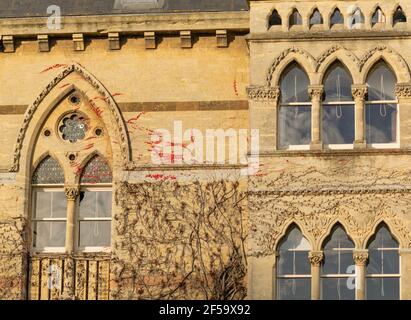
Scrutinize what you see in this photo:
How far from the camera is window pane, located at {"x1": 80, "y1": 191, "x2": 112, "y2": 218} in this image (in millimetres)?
28953

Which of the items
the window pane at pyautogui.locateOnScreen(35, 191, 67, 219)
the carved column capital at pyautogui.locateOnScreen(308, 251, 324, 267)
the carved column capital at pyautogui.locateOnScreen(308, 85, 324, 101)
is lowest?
the carved column capital at pyautogui.locateOnScreen(308, 251, 324, 267)

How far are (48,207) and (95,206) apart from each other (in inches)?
38.4

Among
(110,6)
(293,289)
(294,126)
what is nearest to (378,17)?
(294,126)

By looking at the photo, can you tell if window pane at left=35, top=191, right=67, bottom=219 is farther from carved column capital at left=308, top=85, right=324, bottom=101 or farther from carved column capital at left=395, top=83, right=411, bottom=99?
carved column capital at left=395, top=83, right=411, bottom=99

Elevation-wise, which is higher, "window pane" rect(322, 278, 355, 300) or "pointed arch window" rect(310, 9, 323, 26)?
"pointed arch window" rect(310, 9, 323, 26)

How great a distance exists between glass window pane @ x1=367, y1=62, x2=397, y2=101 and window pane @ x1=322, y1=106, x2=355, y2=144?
52 centimetres

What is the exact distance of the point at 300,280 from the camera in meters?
27.0

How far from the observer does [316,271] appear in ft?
87.9

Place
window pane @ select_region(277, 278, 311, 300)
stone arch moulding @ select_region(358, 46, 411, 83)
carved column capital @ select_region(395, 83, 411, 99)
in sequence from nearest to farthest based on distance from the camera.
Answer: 1. window pane @ select_region(277, 278, 311, 300)
2. carved column capital @ select_region(395, 83, 411, 99)
3. stone arch moulding @ select_region(358, 46, 411, 83)

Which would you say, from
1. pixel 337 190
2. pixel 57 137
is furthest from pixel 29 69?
pixel 337 190

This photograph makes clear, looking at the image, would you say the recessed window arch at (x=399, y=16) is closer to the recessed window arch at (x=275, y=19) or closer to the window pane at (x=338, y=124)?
the window pane at (x=338, y=124)

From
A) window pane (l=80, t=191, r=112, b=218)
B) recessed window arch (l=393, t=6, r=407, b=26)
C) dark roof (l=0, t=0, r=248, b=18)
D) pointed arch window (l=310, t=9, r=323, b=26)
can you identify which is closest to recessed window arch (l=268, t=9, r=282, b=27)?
pointed arch window (l=310, t=9, r=323, b=26)
